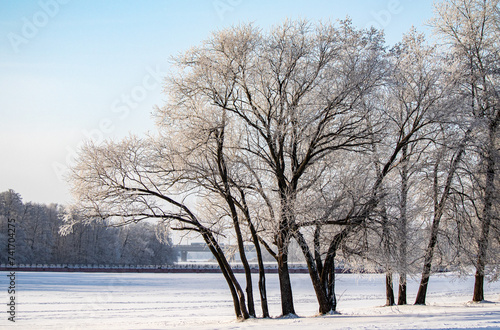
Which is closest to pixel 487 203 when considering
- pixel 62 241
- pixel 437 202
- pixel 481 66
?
pixel 437 202

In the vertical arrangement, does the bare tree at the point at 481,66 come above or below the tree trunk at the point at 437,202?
above

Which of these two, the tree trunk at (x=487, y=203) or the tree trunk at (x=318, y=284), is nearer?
the tree trunk at (x=318, y=284)

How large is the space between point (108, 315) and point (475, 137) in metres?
18.3

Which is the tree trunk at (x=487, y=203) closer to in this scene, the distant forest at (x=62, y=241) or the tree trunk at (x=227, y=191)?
the tree trunk at (x=227, y=191)

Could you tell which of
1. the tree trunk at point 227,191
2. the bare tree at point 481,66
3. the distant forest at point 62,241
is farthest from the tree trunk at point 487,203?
the distant forest at point 62,241

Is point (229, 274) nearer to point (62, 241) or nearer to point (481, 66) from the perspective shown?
point (481, 66)

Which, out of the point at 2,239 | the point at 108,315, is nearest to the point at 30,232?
the point at 2,239

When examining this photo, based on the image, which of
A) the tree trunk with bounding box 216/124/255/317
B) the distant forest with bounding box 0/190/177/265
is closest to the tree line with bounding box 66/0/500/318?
the tree trunk with bounding box 216/124/255/317

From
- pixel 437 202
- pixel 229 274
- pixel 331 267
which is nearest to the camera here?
pixel 229 274

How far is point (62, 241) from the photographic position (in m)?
83.6

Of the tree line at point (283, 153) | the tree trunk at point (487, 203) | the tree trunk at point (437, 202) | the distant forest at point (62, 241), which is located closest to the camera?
the tree line at point (283, 153)

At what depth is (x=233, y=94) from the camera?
16.3m

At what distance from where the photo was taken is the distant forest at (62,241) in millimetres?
70500

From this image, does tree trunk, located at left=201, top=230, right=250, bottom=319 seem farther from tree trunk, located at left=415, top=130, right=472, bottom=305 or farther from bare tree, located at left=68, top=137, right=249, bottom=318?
tree trunk, located at left=415, top=130, right=472, bottom=305
